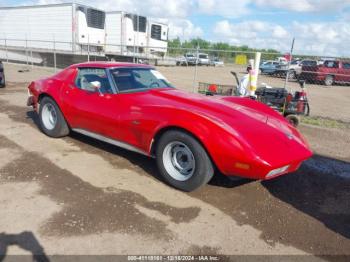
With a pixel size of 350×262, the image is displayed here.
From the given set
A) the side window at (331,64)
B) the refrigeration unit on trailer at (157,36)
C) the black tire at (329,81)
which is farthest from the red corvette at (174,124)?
the black tire at (329,81)

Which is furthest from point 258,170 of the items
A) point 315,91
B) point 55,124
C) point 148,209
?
point 315,91

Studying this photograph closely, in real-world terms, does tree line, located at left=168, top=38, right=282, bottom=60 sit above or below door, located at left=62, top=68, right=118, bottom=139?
above

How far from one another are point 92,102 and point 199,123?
79.5 inches

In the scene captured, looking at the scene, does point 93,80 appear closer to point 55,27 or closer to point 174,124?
point 174,124

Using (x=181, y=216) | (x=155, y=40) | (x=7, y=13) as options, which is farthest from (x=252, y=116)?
(x=7, y=13)

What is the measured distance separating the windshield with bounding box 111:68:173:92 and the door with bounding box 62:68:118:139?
16cm

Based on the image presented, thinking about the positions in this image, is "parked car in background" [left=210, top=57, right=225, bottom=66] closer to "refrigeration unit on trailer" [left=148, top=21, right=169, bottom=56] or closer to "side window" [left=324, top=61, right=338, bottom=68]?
"refrigeration unit on trailer" [left=148, top=21, right=169, bottom=56]

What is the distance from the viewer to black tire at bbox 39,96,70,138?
230 inches

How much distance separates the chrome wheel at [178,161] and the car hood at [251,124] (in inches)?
19.3

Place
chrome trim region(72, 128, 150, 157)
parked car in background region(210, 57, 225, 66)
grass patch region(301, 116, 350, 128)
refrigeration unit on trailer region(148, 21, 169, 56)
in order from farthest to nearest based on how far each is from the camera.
A: parked car in background region(210, 57, 225, 66)
refrigeration unit on trailer region(148, 21, 169, 56)
grass patch region(301, 116, 350, 128)
chrome trim region(72, 128, 150, 157)

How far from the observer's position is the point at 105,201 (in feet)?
12.5

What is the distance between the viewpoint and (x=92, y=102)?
5.12 meters

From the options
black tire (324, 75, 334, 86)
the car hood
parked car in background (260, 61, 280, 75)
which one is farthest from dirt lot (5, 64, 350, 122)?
the car hood

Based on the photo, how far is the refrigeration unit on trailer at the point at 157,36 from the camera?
23.8 m
